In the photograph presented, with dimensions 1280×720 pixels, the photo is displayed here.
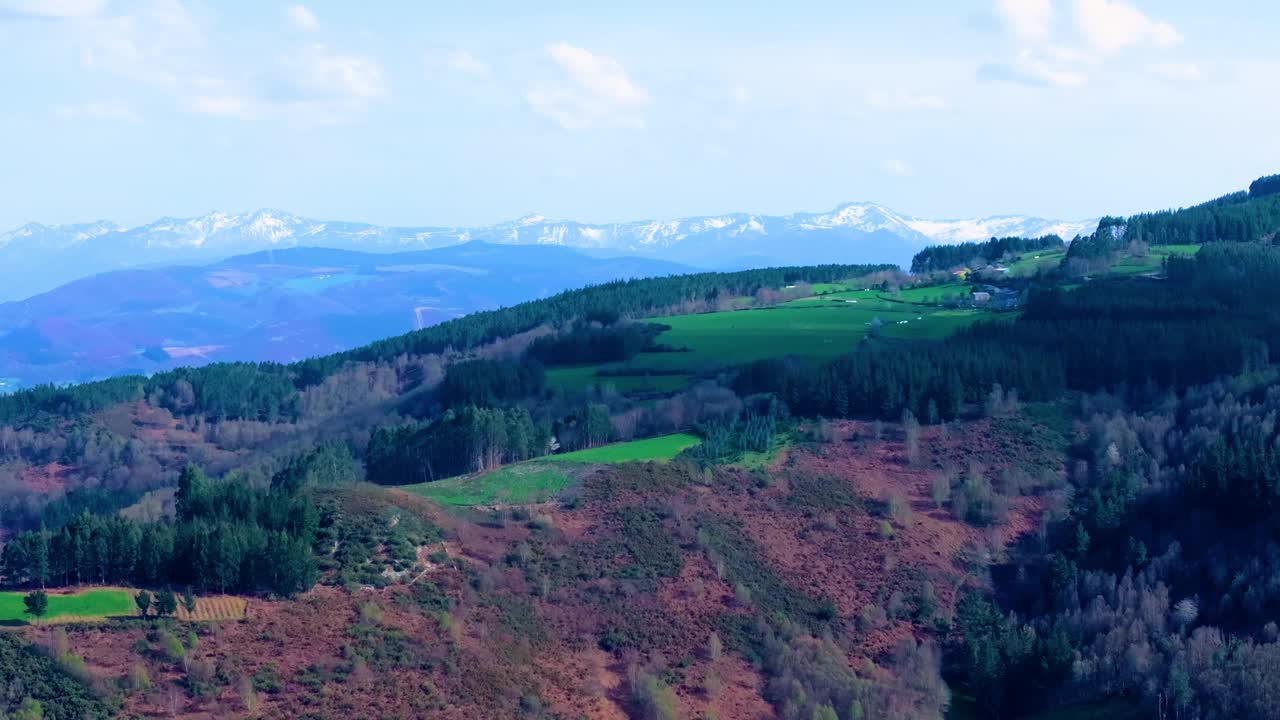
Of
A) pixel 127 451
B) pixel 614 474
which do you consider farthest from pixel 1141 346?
pixel 127 451

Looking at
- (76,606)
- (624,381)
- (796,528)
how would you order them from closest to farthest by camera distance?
1. (76,606)
2. (796,528)
3. (624,381)

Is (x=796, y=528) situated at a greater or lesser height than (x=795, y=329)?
lesser

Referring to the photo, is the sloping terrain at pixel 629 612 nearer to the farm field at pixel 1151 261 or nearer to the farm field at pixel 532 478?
the farm field at pixel 532 478

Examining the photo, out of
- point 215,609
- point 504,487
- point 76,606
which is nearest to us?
point 76,606

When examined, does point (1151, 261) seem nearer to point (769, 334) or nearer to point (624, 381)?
point (769, 334)

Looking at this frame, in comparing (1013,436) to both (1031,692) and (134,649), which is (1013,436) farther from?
(134,649)

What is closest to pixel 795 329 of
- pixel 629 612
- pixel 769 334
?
pixel 769 334

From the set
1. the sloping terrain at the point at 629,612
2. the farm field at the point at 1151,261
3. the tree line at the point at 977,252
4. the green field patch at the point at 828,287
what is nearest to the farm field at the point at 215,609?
the sloping terrain at the point at 629,612

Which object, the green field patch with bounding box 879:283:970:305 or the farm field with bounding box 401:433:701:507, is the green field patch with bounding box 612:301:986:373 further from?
the farm field with bounding box 401:433:701:507
